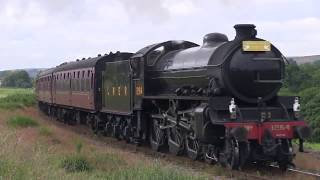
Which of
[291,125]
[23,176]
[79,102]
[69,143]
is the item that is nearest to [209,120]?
[291,125]

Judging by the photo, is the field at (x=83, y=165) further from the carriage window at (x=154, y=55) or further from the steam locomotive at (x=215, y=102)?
the carriage window at (x=154, y=55)

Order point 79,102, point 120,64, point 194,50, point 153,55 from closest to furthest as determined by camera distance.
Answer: point 194,50, point 153,55, point 120,64, point 79,102

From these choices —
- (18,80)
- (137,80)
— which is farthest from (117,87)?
(18,80)

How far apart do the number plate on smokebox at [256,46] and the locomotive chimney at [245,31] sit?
22cm

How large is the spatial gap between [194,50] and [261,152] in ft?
11.7

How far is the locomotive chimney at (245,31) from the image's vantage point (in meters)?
12.5

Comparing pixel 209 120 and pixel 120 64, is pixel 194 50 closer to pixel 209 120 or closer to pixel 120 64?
pixel 209 120

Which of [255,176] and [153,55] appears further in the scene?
[153,55]

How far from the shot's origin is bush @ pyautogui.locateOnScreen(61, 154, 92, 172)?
11555 millimetres

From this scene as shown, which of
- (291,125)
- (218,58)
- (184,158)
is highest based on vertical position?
(218,58)

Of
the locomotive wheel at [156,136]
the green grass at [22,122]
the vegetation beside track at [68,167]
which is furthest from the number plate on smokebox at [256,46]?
the green grass at [22,122]

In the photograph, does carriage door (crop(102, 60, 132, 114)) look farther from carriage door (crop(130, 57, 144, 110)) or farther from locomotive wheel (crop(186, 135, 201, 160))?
locomotive wheel (crop(186, 135, 201, 160))

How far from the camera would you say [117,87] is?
752 inches

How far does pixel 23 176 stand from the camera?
26.3 feet
